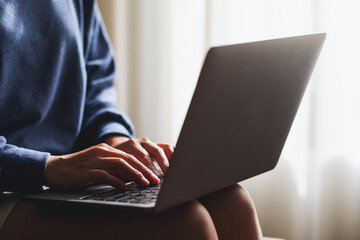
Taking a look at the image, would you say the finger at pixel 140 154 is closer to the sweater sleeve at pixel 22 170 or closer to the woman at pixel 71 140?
the woman at pixel 71 140

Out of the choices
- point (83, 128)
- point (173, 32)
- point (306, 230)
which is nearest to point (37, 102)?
point (83, 128)

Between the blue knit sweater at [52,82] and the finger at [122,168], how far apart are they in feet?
0.52

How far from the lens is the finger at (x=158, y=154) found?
0.82m

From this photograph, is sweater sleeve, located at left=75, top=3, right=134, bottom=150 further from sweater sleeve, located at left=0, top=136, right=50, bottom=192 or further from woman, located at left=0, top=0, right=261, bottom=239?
sweater sleeve, located at left=0, top=136, right=50, bottom=192

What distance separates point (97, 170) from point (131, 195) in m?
0.07

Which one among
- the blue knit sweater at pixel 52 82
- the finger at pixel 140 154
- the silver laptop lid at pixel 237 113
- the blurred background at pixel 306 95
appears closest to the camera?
the silver laptop lid at pixel 237 113

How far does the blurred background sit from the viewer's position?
167cm

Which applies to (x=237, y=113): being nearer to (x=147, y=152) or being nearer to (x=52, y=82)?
(x=147, y=152)

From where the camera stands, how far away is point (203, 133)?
1.94 feet

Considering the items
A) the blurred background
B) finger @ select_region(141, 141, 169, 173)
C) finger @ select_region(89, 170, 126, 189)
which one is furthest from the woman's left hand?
the blurred background

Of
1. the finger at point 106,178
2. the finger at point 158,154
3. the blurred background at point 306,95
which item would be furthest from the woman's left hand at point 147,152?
the blurred background at point 306,95

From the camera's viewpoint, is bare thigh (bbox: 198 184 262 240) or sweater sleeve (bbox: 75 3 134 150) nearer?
bare thigh (bbox: 198 184 262 240)

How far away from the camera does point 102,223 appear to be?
636mm

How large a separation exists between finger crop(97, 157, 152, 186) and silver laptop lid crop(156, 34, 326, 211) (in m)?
0.10
